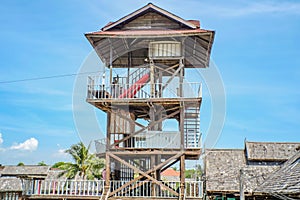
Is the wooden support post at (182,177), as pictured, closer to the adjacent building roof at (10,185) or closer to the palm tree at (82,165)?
the adjacent building roof at (10,185)

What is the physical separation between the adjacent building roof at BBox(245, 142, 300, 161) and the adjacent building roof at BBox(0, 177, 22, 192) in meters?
19.0

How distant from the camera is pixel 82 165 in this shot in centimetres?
4319

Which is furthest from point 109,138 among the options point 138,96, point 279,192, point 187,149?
point 279,192

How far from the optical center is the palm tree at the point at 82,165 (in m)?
42.9

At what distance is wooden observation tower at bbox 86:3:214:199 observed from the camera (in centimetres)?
2023

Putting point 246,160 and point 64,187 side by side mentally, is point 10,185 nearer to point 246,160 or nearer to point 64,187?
point 64,187

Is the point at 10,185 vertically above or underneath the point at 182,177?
underneath

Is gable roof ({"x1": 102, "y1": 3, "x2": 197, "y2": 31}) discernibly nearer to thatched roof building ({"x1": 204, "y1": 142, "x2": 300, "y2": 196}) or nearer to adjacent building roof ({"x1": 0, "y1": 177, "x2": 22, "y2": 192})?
thatched roof building ({"x1": 204, "y1": 142, "x2": 300, "y2": 196})

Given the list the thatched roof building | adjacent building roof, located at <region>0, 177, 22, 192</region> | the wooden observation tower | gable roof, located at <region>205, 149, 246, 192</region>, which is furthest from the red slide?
adjacent building roof, located at <region>0, 177, 22, 192</region>

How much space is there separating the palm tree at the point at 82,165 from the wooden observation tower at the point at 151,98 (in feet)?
68.9

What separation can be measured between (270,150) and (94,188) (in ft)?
52.4

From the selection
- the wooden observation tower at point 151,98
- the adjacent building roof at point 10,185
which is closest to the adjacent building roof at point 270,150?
the wooden observation tower at point 151,98

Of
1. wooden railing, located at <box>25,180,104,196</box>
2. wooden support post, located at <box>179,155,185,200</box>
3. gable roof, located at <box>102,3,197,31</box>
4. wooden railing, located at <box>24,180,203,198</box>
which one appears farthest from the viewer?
gable roof, located at <box>102,3,197,31</box>

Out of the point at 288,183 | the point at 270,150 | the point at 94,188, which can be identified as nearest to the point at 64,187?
the point at 94,188
